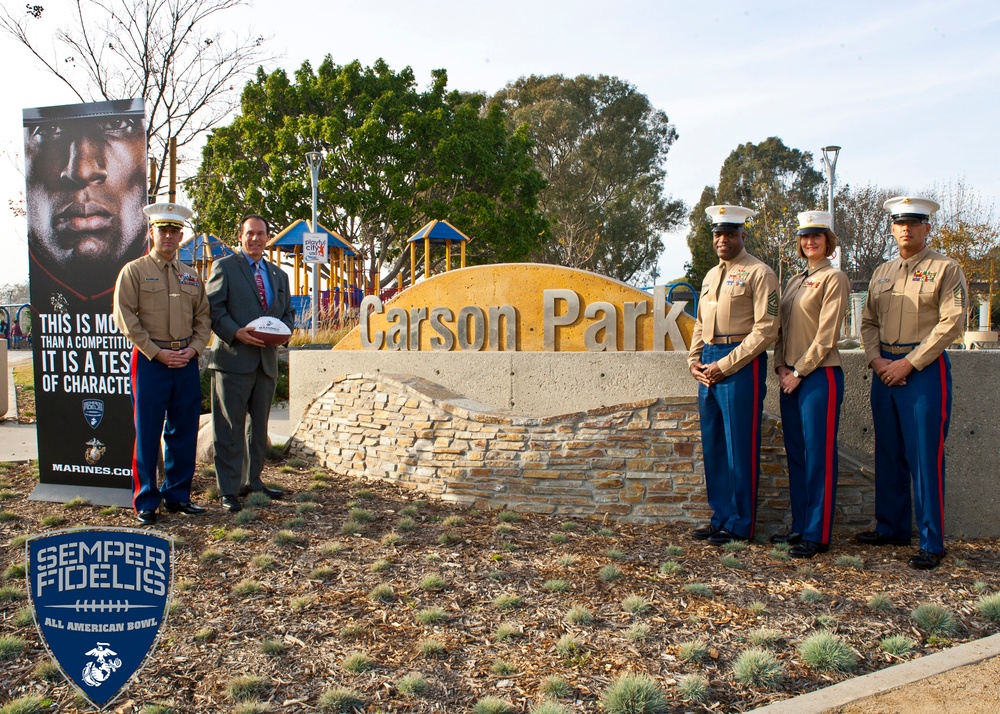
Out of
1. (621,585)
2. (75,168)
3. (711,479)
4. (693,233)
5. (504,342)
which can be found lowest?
(621,585)

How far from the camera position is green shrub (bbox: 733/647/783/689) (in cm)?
318

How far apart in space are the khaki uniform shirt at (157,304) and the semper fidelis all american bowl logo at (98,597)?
3089 mm

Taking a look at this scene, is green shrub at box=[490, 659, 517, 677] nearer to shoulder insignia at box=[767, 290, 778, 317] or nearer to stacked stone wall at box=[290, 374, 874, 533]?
stacked stone wall at box=[290, 374, 874, 533]

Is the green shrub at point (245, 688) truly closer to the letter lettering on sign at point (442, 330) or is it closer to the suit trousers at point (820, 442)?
the suit trousers at point (820, 442)

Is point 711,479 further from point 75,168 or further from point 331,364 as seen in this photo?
point 75,168

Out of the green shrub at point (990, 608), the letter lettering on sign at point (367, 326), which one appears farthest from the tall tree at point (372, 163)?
the green shrub at point (990, 608)

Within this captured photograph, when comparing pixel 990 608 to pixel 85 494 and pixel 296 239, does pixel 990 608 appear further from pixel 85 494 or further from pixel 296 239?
pixel 296 239

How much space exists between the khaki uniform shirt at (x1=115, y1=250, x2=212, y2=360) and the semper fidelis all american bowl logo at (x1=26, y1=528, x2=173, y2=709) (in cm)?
309

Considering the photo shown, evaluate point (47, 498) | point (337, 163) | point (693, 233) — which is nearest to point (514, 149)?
point (337, 163)

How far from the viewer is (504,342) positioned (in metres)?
6.82

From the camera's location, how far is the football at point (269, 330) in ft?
19.1

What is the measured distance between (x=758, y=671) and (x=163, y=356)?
412 centimetres

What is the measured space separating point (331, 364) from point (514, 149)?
81.7ft

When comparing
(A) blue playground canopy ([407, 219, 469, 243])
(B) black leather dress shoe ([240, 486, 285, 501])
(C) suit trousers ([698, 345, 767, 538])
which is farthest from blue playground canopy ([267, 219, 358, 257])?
(C) suit trousers ([698, 345, 767, 538])
